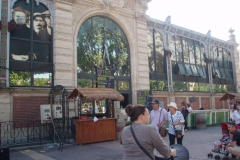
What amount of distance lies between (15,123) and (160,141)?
10582mm

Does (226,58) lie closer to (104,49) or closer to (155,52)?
(155,52)

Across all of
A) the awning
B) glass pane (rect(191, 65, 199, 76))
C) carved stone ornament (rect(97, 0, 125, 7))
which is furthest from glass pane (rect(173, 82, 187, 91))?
the awning

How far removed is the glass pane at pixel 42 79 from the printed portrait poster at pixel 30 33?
0.85m

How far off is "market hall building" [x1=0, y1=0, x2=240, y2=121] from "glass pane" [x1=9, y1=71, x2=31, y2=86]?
0.05 m

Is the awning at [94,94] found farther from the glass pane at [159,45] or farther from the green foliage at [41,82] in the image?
the glass pane at [159,45]

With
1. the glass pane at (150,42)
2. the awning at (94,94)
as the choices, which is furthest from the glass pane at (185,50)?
the awning at (94,94)

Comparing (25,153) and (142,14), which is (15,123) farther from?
(142,14)

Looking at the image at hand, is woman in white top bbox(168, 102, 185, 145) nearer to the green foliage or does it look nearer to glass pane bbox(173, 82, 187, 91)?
the green foliage

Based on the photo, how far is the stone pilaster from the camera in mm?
13766

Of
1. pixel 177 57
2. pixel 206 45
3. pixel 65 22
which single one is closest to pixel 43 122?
pixel 65 22

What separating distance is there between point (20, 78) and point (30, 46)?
194 centimetres

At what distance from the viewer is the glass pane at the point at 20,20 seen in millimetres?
12688

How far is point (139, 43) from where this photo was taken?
18.3 m

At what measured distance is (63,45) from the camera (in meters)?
14.1
